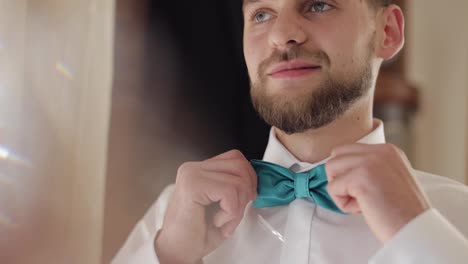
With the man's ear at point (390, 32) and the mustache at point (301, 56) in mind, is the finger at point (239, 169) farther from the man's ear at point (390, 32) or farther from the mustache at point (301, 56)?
the man's ear at point (390, 32)

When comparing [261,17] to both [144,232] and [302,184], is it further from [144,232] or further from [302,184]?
[144,232]

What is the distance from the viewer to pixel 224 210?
3.15 ft

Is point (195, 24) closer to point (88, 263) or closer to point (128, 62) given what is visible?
point (128, 62)

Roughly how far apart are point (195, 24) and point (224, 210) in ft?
2.56

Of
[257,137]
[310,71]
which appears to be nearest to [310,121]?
[310,71]

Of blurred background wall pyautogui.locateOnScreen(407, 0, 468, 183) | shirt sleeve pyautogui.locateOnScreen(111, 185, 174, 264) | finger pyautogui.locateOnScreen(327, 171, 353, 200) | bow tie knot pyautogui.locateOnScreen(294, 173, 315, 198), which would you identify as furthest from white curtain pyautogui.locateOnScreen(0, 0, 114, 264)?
blurred background wall pyautogui.locateOnScreen(407, 0, 468, 183)

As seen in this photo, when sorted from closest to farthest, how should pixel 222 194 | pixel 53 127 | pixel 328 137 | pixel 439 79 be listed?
pixel 222 194 < pixel 328 137 < pixel 53 127 < pixel 439 79

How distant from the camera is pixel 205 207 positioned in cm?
100

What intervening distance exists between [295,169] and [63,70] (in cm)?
51

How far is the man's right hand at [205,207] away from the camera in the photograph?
0.95 meters

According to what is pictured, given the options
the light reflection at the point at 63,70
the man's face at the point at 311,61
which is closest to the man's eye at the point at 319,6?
the man's face at the point at 311,61

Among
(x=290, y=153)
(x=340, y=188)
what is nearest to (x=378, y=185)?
(x=340, y=188)

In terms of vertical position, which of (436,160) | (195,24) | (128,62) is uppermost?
(195,24)

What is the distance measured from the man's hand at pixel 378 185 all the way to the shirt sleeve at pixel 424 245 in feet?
0.05
